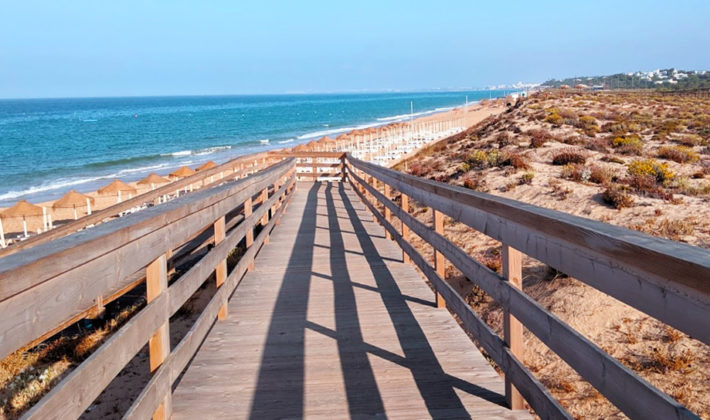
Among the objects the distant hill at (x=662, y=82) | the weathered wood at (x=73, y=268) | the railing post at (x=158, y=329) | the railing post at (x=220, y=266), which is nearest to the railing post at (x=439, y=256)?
the railing post at (x=220, y=266)

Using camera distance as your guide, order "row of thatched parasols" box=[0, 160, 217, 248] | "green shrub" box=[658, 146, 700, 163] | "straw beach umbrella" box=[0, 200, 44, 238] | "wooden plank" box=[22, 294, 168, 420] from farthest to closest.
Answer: "straw beach umbrella" box=[0, 200, 44, 238] < "row of thatched parasols" box=[0, 160, 217, 248] < "green shrub" box=[658, 146, 700, 163] < "wooden plank" box=[22, 294, 168, 420]

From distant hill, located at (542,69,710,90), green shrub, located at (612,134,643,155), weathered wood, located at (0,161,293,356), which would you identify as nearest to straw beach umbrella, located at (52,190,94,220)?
green shrub, located at (612,134,643,155)

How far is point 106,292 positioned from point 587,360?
5.66ft

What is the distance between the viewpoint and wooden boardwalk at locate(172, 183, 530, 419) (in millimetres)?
3031

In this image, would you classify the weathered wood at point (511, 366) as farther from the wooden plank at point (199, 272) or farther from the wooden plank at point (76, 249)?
the wooden plank at point (76, 249)

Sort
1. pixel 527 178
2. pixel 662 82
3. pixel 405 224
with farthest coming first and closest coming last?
pixel 662 82 → pixel 527 178 → pixel 405 224

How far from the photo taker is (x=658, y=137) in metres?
19.6

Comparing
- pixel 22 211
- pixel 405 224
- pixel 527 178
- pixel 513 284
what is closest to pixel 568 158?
A: pixel 527 178

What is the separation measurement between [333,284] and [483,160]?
12.3 m

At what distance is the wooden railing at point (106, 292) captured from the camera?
4.75 ft

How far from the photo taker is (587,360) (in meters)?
1.95

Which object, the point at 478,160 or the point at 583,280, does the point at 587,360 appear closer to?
the point at 583,280

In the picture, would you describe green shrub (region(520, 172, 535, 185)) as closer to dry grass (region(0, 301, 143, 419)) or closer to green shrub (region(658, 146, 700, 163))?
green shrub (region(658, 146, 700, 163))

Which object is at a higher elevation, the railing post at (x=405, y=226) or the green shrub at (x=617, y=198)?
the railing post at (x=405, y=226)
